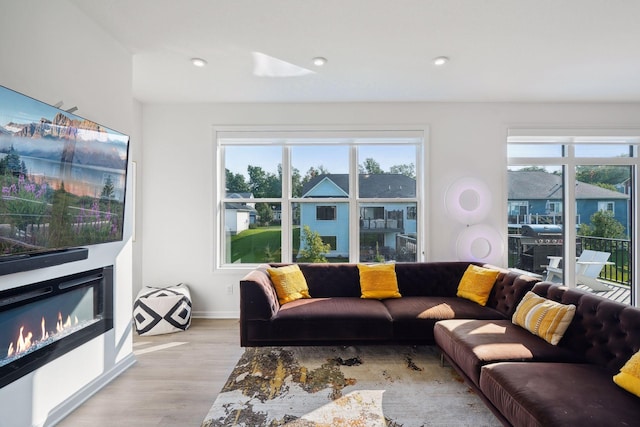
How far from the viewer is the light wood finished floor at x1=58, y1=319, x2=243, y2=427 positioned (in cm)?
195

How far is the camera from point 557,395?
4.86 ft

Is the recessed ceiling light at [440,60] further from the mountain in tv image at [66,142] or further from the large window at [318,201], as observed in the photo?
the mountain in tv image at [66,142]

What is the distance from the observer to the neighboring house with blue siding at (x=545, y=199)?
3885mm

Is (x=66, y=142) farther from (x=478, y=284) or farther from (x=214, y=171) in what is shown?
(x=478, y=284)

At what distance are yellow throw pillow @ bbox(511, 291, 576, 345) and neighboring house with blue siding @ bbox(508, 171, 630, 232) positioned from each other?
6.01ft

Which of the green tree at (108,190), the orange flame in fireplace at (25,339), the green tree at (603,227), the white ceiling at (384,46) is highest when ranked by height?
the white ceiling at (384,46)

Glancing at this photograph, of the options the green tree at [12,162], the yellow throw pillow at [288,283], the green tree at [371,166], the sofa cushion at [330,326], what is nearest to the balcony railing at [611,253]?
the green tree at [371,166]

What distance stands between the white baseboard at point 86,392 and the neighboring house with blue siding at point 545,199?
14.9 ft

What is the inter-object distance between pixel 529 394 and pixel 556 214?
10.7ft

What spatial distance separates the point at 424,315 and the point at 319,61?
8.15 feet

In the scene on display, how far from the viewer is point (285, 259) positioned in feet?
12.8

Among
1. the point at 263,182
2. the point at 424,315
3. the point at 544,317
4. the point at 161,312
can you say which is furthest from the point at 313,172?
the point at 544,317

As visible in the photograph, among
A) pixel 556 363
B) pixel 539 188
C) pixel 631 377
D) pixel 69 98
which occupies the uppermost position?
pixel 69 98

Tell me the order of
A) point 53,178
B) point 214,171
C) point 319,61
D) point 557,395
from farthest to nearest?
point 214,171, point 319,61, point 53,178, point 557,395
